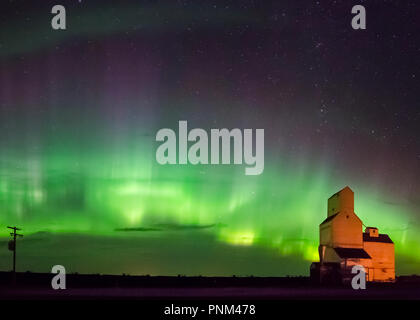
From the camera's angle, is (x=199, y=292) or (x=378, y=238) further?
(x=378, y=238)

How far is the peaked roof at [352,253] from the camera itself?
6050cm

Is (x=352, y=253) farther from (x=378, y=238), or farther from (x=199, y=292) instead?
(x=199, y=292)

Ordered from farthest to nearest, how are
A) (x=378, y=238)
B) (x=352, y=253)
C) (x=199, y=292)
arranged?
1. (x=378, y=238)
2. (x=352, y=253)
3. (x=199, y=292)

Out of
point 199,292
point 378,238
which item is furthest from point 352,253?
point 199,292

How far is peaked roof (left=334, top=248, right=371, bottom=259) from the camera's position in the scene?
60500mm

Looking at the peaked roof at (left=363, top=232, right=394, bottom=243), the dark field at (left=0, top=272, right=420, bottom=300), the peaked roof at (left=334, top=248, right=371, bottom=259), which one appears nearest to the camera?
the dark field at (left=0, top=272, right=420, bottom=300)

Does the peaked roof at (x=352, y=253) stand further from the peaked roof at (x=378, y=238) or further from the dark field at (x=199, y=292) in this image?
the dark field at (x=199, y=292)

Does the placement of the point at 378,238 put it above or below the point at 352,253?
above

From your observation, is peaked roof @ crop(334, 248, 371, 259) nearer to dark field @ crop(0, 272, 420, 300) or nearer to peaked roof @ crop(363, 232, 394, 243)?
peaked roof @ crop(363, 232, 394, 243)

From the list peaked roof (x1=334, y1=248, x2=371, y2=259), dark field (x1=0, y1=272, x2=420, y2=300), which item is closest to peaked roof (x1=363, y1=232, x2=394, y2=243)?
peaked roof (x1=334, y1=248, x2=371, y2=259)

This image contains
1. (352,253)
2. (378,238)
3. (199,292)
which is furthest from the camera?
(378,238)

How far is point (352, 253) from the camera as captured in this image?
201 ft

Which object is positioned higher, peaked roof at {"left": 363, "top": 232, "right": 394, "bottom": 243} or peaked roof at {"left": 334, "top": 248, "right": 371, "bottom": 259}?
peaked roof at {"left": 363, "top": 232, "right": 394, "bottom": 243}
